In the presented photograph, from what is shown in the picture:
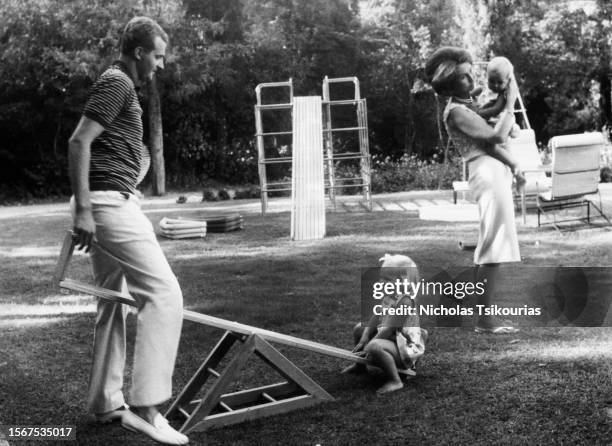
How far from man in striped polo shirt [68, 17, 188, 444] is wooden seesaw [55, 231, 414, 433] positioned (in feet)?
0.43

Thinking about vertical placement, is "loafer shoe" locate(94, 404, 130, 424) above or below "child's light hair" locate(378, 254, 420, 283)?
below

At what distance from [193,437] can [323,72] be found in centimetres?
2039

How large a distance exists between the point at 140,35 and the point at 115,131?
0.44 metres

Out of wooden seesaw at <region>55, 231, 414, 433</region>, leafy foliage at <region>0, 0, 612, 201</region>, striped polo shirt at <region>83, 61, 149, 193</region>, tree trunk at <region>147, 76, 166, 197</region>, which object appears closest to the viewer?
striped polo shirt at <region>83, 61, 149, 193</region>

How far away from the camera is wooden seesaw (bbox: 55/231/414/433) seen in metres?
3.73

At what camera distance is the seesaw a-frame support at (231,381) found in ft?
12.3

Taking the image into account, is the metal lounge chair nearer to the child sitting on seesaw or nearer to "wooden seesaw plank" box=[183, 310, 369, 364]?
the child sitting on seesaw

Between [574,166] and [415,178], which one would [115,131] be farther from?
[415,178]

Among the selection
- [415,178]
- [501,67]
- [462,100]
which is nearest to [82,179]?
[462,100]

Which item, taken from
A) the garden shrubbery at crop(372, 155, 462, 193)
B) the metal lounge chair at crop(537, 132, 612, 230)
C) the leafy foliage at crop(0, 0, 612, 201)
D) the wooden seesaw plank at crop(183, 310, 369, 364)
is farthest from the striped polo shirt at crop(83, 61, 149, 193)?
the leafy foliage at crop(0, 0, 612, 201)

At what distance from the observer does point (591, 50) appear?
21.7 m

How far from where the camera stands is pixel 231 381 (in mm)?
4098

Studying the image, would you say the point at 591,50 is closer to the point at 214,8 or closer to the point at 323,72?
the point at 323,72

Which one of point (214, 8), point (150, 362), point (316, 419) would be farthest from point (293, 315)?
point (214, 8)
